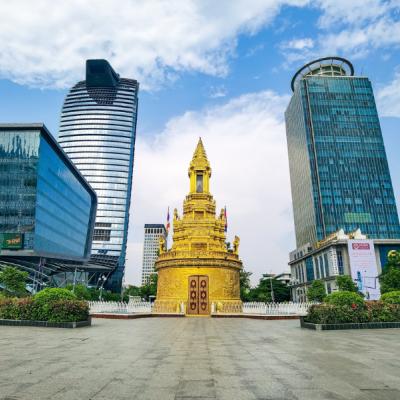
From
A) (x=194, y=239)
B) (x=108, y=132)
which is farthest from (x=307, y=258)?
(x=108, y=132)

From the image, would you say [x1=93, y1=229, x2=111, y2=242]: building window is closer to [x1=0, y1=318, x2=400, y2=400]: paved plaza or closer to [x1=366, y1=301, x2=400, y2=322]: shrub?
[x1=366, y1=301, x2=400, y2=322]: shrub

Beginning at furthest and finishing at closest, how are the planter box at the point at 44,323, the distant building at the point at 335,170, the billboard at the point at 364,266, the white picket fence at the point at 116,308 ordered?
the distant building at the point at 335,170 → the billboard at the point at 364,266 → the white picket fence at the point at 116,308 → the planter box at the point at 44,323

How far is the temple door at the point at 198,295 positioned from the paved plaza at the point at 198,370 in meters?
21.0

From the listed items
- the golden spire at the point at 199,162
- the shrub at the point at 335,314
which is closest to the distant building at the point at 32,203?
the golden spire at the point at 199,162

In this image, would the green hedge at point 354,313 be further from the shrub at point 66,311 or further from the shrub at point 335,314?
the shrub at point 66,311

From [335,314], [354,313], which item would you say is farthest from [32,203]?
[354,313]

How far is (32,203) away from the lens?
60.7 m

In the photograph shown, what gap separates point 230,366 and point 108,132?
128 m

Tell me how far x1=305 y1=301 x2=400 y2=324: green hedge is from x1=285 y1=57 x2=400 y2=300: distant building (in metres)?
52.3

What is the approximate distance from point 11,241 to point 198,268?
41502 millimetres

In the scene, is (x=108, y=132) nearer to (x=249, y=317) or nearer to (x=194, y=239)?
(x=194, y=239)

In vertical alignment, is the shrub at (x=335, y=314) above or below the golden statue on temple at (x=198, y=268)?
below

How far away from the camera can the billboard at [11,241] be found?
5603cm

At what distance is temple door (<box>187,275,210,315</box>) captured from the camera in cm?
3112
